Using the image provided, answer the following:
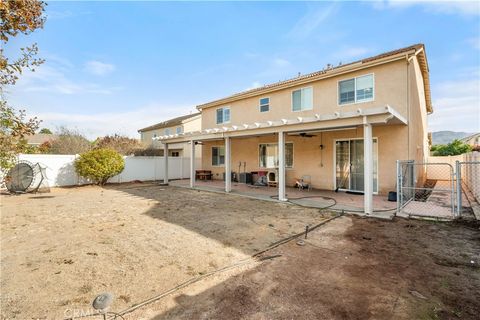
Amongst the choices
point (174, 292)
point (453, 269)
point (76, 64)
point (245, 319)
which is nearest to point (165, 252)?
point (174, 292)

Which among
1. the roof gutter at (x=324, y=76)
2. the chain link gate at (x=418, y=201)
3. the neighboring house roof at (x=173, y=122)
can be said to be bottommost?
the chain link gate at (x=418, y=201)

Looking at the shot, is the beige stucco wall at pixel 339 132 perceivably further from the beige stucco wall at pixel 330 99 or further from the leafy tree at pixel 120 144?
the leafy tree at pixel 120 144

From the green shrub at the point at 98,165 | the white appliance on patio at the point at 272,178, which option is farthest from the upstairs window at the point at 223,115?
the green shrub at the point at 98,165

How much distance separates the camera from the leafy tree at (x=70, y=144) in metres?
17.2

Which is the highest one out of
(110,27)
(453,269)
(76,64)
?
(110,27)

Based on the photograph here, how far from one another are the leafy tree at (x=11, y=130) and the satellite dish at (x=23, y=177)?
1079 centimetres

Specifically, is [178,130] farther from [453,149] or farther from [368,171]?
[453,149]

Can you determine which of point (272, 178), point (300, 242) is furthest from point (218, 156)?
point (300, 242)

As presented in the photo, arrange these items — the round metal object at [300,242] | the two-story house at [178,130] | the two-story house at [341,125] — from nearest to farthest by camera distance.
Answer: the round metal object at [300,242] → the two-story house at [341,125] → the two-story house at [178,130]

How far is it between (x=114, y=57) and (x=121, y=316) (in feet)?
45.7

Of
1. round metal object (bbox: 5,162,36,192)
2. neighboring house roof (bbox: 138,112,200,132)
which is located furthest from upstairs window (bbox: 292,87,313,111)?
neighboring house roof (bbox: 138,112,200,132)

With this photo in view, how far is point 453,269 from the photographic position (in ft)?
12.5

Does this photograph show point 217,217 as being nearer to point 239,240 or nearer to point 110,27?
point 239,240

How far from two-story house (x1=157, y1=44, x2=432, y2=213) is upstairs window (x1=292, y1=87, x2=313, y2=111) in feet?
0.17
